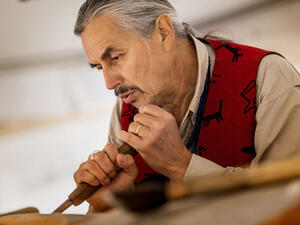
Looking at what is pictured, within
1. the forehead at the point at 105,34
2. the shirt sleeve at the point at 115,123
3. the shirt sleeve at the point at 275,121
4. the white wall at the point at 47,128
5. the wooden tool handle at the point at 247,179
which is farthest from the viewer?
the white wall at the point at 47,128

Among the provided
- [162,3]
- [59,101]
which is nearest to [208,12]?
[162,3]

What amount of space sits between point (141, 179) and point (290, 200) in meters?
0.83

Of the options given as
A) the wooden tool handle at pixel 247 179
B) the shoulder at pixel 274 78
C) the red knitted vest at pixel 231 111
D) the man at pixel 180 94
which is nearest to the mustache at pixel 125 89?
the man at pixel 180 94

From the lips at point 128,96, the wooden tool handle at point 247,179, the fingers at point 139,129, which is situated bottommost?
the fingers at point 139,129

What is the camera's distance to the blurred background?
4.26 feet

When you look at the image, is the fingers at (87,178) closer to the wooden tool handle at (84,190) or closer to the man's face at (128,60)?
the wooden tool handle at (84,190)

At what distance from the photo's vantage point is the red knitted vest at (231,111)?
1017 mm

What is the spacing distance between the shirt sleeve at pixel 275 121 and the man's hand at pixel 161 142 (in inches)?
1.5

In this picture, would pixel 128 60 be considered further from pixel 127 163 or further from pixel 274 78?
pixel 274 78

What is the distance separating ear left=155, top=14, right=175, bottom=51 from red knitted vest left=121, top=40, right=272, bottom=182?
0.15 metres

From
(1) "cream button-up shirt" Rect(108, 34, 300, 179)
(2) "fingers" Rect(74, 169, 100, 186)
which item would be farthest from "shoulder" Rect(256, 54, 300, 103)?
(2) "fingers" Rect(74, 169, 100, 186)

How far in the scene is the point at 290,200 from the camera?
35 centimetres

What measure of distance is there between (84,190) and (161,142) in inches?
9.1

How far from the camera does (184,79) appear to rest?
112cm
